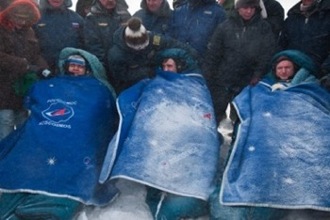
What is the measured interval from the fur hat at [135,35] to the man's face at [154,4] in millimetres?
699

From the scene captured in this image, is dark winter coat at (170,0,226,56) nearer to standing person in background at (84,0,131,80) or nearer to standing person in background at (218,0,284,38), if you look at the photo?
standing person in background at (218,0,284,38)

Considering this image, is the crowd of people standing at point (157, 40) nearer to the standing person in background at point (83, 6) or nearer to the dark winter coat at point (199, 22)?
the dark winter coat at point (199, 22)

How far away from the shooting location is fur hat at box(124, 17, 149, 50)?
399 centimetres

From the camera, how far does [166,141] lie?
330 cm

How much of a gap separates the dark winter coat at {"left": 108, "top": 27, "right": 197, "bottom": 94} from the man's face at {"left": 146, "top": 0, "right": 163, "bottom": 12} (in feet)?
1.64

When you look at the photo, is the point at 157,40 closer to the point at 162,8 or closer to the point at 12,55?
the point at 162,8

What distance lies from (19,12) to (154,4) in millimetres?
1462

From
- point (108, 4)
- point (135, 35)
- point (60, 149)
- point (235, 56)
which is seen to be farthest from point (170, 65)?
point (60, 149)

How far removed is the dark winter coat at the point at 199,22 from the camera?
15.4 ft

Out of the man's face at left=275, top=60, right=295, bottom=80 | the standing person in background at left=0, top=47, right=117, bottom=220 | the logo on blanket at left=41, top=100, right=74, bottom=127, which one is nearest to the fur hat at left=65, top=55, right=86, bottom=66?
the standing person in background at left=0, top=47, right=117, bottom=220

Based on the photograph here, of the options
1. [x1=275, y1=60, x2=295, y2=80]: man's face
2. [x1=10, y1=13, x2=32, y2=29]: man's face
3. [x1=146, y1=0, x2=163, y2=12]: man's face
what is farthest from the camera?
[x1=146, y1=0, x2=163, y2=12]: man's face

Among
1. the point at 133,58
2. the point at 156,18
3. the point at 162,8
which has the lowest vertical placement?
the point at 133,58

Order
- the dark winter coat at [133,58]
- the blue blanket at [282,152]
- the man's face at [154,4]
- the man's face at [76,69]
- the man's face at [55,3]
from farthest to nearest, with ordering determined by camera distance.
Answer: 1. the man's face at [154,4]
2. the man's face at [55,3]
3. the dark winter coat at [133,58]
4. the man's face at [76,69]
5. the blue blanket at [282,152]

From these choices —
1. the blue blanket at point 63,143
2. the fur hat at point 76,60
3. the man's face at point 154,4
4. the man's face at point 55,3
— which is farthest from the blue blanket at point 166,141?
the man's face at point 55,3
